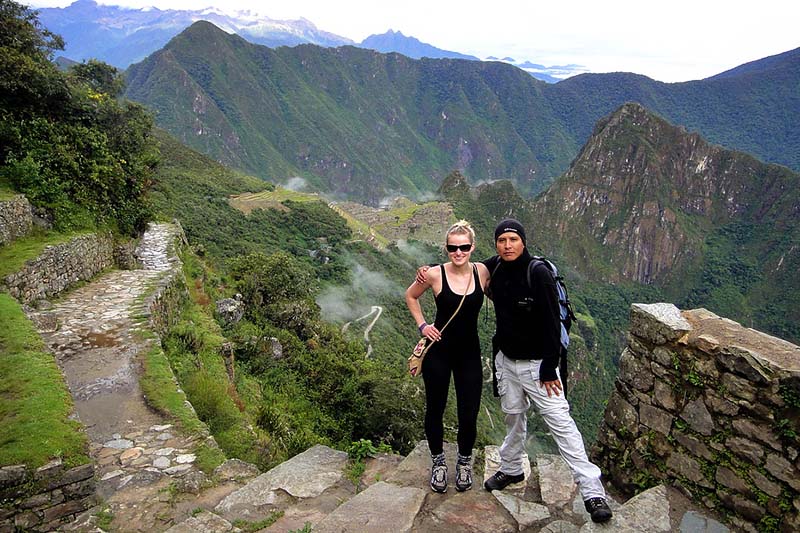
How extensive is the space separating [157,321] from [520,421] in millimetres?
6771

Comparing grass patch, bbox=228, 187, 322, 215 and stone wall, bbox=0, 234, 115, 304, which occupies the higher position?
grass patch, bbox=228, 187, 322, 215

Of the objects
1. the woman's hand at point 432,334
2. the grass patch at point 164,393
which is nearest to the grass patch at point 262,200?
the grass patch at point 164,393

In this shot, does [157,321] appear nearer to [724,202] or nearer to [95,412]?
[95,412]

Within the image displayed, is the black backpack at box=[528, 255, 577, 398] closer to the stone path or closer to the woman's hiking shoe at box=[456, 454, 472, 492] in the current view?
the woman's hiking shoe at box=[456, 454, 472, 492]

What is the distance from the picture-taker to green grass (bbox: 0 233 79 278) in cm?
726

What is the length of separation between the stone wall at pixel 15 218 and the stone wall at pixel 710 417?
10.1m

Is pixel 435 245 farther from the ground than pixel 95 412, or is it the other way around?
pixel 95 412

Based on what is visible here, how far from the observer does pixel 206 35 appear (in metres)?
193

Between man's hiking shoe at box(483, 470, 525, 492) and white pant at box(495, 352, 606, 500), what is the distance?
5cm

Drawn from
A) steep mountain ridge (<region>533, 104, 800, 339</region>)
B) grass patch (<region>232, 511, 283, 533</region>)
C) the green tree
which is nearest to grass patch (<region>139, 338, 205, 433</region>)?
grass patch (<region>232, 511, 283, 533</region>)

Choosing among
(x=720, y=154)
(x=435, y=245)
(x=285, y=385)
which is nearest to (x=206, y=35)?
(x=435, y=245)

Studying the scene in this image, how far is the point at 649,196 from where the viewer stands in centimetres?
→ 12631

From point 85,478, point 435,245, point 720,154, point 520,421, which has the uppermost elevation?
point 720,154

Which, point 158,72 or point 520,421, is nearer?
point 520,421
